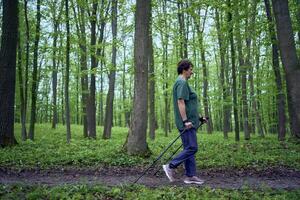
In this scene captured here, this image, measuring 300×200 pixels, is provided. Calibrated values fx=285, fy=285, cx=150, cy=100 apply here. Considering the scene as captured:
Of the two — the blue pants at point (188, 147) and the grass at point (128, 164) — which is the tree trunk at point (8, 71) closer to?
the grass at point (128, 164)

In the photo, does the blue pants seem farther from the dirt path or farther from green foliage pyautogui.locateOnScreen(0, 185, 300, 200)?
green foliage pyautogui.locateOnScreen(0, 185, 300, 200)

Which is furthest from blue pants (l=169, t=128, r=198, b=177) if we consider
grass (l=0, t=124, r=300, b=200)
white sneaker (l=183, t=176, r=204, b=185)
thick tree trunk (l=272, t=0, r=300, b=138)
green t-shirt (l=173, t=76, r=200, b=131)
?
thick tree trunk (l=272, t=0, r=300, b=138)

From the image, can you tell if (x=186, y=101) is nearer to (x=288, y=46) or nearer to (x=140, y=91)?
(x=140, y=91)

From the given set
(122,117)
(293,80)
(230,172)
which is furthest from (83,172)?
(122,117)

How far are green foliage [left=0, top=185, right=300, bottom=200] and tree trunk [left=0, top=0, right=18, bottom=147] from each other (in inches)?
223

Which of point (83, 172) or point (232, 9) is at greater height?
point (232, 9)

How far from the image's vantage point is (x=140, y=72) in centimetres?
907

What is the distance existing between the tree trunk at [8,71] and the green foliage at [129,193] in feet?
18.6

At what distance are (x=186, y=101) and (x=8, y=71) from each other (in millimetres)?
7658

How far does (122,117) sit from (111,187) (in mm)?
50251

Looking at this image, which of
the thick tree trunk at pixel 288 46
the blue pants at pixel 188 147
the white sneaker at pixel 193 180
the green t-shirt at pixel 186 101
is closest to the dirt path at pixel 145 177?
the white sneaker at pixel 193 180

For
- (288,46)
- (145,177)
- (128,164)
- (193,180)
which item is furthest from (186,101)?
(288,46)

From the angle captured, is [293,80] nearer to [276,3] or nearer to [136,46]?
[276,3]

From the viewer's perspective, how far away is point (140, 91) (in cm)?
901
